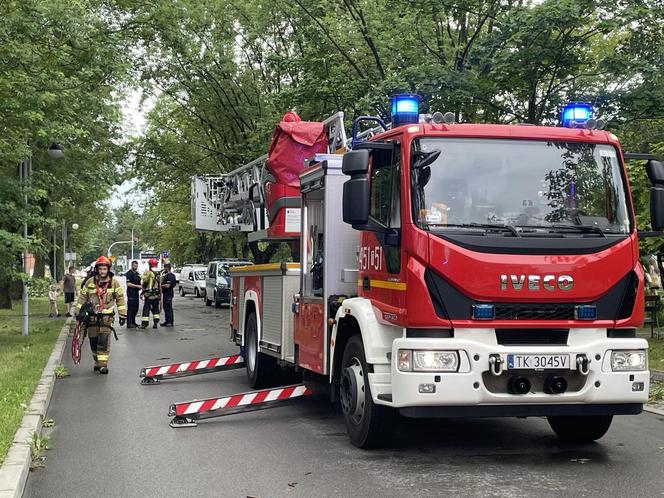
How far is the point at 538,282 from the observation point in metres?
6.39

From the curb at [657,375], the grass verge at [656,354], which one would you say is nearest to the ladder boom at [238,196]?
the curb at [657,375]

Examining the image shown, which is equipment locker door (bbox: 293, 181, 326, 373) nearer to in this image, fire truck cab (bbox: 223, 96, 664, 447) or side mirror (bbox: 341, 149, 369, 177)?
fire truck cab (bbox: 223, 96, 664, 447)

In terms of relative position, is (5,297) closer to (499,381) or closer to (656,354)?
(656,354)

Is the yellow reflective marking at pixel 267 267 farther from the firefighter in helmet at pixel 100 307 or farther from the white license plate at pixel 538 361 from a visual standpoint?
the white license plate at pixel 538 361

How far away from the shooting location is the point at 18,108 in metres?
14.2

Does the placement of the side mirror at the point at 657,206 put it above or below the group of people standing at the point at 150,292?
above

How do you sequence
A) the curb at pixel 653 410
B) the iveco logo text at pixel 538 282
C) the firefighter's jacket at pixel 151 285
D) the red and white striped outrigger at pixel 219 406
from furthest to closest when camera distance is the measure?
the firefighter's jacket at pixel 151 285, the curb at pixel 653 410, the red and white striped outrigger at pixel 219 406, the iveco logo text at pixel 538 282

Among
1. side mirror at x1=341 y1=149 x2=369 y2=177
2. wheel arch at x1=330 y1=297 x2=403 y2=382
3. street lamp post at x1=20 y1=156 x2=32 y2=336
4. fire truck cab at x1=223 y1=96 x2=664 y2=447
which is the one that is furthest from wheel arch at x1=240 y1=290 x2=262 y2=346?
street lamp post at x1=20 y1=156 x2=32 y2=336

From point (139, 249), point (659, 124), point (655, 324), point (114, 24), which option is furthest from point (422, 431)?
point (139, 249)

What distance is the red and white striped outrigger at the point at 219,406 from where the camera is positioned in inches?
332

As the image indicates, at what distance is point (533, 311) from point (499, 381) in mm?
604

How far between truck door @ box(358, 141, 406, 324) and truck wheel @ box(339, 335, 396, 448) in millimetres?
496

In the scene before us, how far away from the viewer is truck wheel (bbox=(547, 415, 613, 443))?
7324 mm

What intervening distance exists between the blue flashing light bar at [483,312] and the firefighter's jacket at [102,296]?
7780mm
